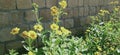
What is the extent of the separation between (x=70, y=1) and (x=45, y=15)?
1.82 feet

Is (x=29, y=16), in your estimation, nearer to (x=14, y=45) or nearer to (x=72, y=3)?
(x=14, y=45)

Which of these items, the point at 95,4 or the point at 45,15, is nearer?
the point at 45,15

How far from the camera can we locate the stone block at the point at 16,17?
3.31 meters

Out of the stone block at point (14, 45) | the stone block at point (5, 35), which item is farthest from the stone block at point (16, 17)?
the stone block at point (14, 45)

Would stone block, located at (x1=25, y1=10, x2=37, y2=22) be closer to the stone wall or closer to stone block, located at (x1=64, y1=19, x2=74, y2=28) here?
the stone wall

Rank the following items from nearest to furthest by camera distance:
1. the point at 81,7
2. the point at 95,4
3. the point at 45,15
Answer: the point at 45,15 < the point at 81,7 < the point at 95,4

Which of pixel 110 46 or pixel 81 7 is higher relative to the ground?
pixel 81 7

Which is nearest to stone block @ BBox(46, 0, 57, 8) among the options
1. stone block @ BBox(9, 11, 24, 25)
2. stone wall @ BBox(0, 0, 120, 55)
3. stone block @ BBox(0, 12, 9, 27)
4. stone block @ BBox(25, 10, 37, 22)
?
stone wall @ BBox(0, 0, 120, 55)

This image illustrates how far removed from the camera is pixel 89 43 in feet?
11.3

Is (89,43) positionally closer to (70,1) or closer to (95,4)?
(70,1)

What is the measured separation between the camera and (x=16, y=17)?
11.0ft

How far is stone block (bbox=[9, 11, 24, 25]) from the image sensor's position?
331 centimetres

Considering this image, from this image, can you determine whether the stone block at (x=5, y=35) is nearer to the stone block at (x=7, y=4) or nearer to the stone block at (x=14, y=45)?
the stone block at (x=14, y=45)

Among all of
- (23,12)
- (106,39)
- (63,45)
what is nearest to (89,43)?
(106,39)
